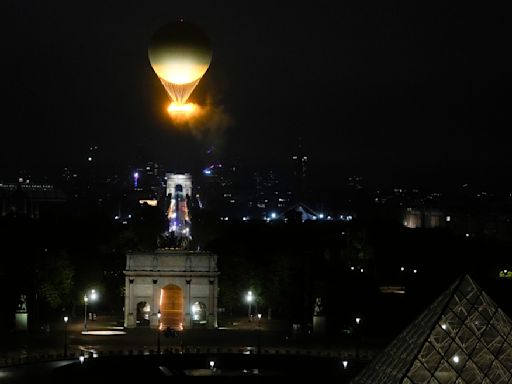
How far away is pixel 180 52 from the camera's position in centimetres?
8206

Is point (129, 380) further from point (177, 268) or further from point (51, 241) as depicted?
point (51, 241)

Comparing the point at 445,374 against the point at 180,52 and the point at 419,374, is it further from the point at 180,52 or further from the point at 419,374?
the point at 180,52

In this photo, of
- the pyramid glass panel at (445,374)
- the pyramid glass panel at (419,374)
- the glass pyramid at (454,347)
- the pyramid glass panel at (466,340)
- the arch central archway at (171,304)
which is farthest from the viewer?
the arch central archway at (171,304)

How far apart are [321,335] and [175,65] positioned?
57.1ft

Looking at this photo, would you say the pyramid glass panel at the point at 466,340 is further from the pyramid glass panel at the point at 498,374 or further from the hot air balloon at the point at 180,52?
the hot air balloon at the point at 180,52

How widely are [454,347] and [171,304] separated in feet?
150

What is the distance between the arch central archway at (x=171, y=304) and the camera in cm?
9038

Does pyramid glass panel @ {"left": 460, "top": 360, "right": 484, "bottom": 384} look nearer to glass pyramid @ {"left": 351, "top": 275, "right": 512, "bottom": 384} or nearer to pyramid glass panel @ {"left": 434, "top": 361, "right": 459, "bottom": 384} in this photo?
glass pyramid @ {"left": 351, "top": 275, "right": 512, "bottom": 384}

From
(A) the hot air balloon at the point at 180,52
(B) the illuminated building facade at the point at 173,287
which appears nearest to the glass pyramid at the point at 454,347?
(A) the hot air balloon at the point at 180,52

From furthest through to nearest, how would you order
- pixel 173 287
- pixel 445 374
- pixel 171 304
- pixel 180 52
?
pixel 173 287 → pixel 171 304 → pixel 180 52 → pixel 445 374

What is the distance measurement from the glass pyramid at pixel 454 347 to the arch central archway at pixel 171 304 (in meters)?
41.5

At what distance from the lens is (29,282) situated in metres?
92.4

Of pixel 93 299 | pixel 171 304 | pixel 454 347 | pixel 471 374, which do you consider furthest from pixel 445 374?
pixel 93 299

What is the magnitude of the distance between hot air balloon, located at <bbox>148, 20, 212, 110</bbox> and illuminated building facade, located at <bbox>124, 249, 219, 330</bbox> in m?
12.8
